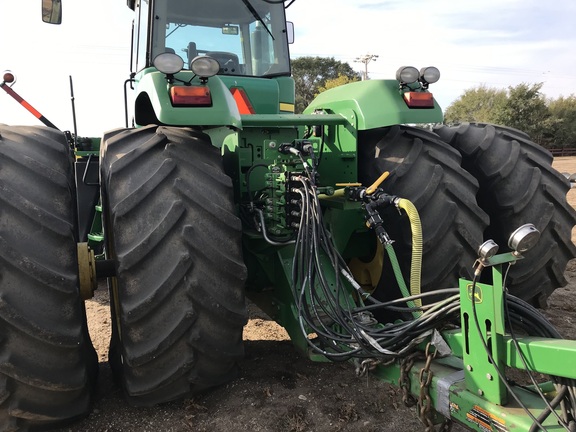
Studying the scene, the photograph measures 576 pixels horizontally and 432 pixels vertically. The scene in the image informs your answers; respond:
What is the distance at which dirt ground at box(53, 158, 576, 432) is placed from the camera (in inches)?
93.5

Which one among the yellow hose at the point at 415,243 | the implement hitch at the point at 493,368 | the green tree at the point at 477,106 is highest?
the green tree at the point at 477,106

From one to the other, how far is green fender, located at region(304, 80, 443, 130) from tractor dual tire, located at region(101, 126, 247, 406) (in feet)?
3.24

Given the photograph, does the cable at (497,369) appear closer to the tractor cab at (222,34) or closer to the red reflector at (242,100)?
the red reflector at (242,100)

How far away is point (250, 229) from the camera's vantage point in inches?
107

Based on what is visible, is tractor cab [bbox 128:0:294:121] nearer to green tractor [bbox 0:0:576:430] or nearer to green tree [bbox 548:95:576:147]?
green tractor [bbox 0:0:576:430]

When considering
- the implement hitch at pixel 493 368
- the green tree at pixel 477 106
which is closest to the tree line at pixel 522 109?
the green tree at pixel 477 106

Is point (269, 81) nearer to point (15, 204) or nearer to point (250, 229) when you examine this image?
point (250, 229)

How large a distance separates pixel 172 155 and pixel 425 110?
1.51 m

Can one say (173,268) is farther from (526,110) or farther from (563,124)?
(563,124)

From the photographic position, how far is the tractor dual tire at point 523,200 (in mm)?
3064

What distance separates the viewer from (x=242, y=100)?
3.62 metres

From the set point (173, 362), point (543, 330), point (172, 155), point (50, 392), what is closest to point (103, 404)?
Answer: point (50, 392)

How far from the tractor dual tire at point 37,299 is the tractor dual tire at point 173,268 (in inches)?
7.7

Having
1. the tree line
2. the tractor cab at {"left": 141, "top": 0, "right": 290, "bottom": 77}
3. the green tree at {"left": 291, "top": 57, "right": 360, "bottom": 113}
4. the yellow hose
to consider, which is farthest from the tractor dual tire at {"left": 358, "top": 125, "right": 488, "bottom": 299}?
the green tree at {"left": 291, "top": 57, "right": 360, "bottom": 113}
